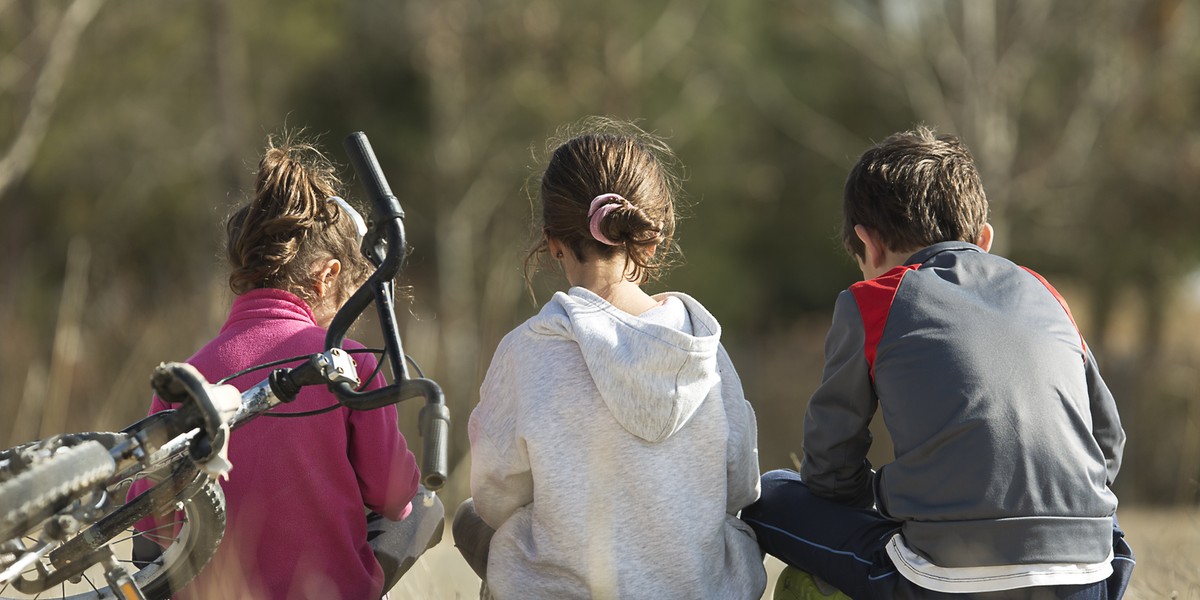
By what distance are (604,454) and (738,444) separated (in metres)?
0.29

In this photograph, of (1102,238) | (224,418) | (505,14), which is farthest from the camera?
(505,14)

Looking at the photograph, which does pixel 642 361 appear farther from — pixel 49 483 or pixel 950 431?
pixel 49 483

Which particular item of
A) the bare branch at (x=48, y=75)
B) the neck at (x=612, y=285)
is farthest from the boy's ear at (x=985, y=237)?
the bare branch at (x=48, y=75)

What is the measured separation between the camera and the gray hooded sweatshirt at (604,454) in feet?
7.53

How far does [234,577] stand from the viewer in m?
2.30

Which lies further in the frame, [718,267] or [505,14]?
[718,267]

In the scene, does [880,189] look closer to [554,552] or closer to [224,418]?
[554,552]

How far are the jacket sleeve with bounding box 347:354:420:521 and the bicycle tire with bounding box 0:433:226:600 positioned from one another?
16.9 inches

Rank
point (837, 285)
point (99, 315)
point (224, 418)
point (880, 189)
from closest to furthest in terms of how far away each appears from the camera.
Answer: point (224, 418) → point (880, 189) → point (99, 315) → point (837, 285)

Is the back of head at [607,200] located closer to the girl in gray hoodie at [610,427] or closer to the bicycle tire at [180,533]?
the girl in gray hoodie at [610,427]

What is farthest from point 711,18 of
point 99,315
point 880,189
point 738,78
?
point 880,189

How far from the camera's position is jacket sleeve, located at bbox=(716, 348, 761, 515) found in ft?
8.04

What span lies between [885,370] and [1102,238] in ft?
36.5

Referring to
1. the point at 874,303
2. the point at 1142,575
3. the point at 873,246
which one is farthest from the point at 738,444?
the point at 1142,575
